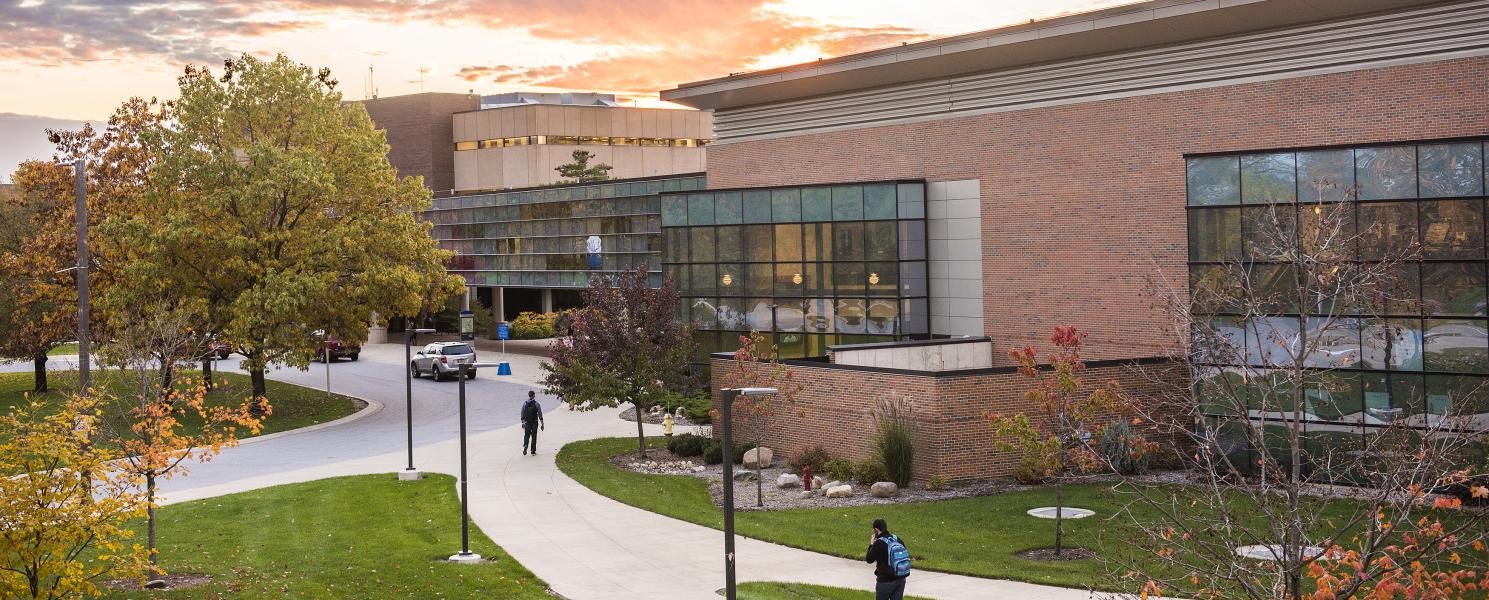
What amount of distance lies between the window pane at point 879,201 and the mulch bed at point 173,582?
23040mm

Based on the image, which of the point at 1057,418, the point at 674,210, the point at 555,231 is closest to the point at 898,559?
the point at 1057,418

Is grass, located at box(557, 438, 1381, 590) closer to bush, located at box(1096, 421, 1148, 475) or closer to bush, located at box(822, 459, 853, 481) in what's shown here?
bush, located at box(1096, 421, 1148, 475)

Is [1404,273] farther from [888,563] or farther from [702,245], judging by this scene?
[702,245]

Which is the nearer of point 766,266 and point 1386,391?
point 1386,391

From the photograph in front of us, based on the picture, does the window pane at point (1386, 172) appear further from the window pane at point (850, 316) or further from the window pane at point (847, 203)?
the window pane at point (850, 316)

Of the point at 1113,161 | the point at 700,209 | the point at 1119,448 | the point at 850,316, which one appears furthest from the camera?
the point at 700,209

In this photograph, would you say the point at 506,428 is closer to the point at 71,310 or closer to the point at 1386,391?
the point at 71,310

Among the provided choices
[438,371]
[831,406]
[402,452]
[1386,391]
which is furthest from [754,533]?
[438,371]

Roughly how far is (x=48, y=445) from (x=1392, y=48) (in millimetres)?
27468

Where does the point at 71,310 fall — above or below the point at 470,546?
above

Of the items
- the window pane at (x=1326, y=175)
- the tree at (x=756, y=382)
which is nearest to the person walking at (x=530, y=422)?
the tree at (x=756, y=382)

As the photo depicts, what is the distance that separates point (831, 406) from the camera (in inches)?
1216

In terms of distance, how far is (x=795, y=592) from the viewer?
63.0ft

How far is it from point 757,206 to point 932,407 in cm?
1449
